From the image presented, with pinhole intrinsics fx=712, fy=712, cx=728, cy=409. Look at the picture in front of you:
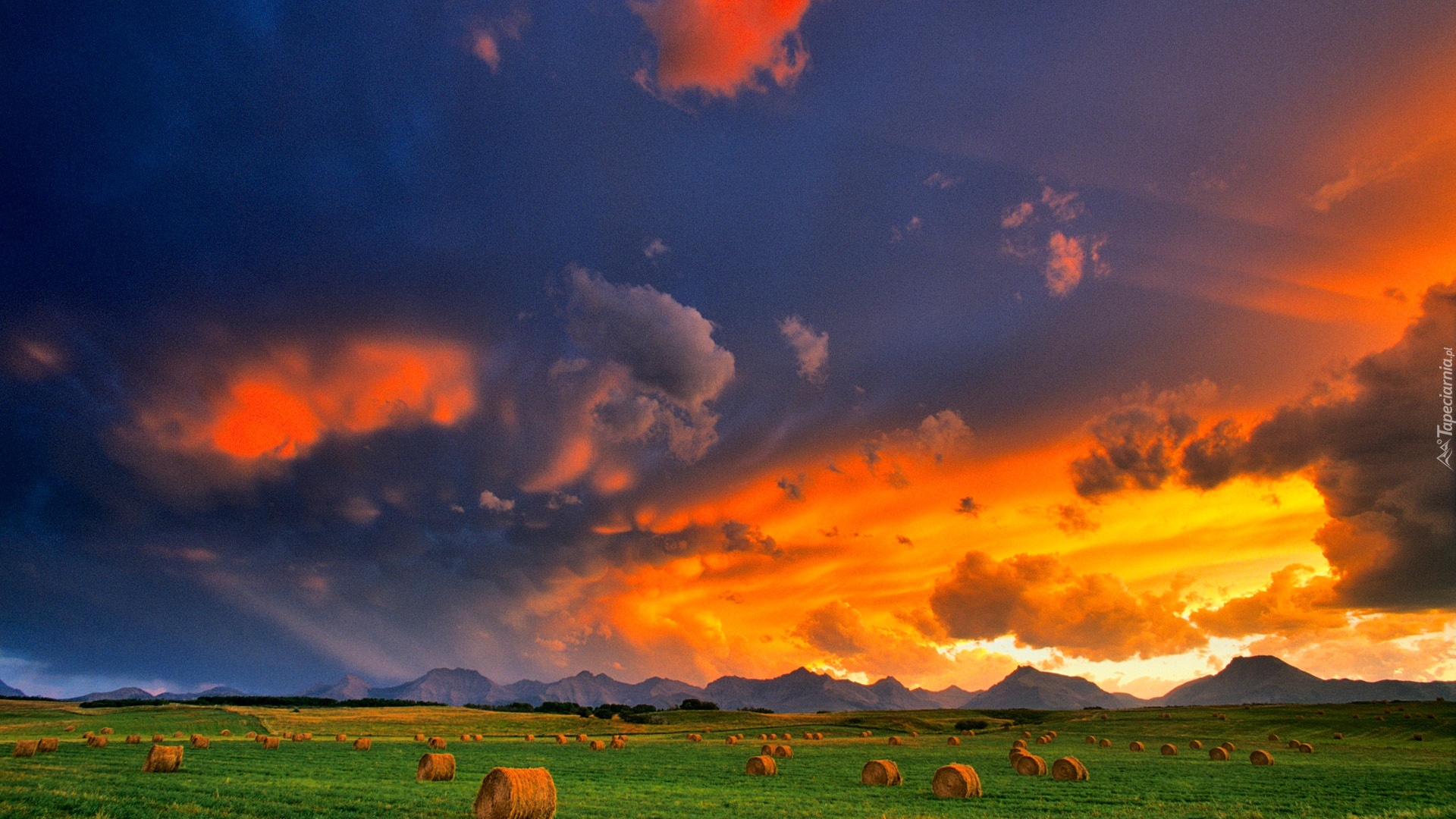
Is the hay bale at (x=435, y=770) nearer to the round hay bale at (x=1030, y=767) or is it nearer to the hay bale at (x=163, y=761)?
the hay bale at (x=163, y=761)

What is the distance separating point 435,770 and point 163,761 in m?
10.8

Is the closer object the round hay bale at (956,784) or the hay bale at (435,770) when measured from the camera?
the round hay bale at (956,784)

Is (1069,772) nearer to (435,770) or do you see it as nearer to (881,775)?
(881,775)

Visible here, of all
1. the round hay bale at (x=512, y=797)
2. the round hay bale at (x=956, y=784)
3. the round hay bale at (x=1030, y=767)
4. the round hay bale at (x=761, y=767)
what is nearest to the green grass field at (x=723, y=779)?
the round hay bale at (x=956, y=784)

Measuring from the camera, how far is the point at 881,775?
31922mm

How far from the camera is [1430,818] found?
70.6 feet

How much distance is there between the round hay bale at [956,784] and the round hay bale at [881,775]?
3.94 m

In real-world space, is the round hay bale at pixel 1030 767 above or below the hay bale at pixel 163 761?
below

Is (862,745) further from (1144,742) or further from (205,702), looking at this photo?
(205,702)

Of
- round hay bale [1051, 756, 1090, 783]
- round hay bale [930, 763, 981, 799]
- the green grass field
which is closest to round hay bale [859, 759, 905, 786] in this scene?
the green grass field

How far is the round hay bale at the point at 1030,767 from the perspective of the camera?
36062mm

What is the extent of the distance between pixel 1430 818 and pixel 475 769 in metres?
37.7

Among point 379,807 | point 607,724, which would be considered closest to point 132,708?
point 607,724

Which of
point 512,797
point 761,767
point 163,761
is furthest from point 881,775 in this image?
point 163,761
